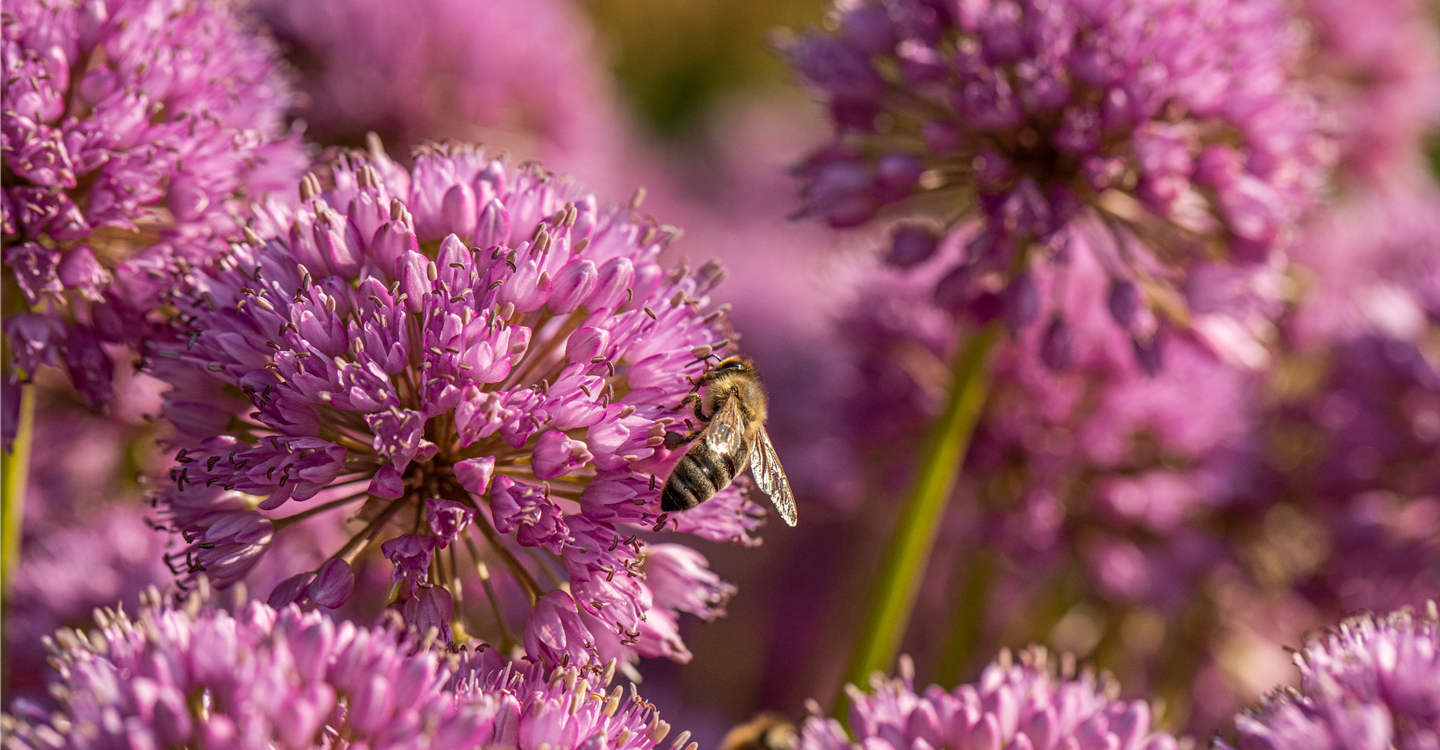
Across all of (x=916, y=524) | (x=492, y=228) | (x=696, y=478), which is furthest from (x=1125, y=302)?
(x=492, y=228)

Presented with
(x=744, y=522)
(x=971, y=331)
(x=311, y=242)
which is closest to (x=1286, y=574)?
(x=971, y=331)

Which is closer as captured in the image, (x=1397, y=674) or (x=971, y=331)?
(x=1397, y=674)

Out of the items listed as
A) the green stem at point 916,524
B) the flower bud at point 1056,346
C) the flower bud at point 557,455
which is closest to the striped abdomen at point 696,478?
the flower bud at point 557,455

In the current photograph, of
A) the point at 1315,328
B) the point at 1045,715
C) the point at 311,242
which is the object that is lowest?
the point at 1045,715

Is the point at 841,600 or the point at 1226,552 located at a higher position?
the point at 1226,552

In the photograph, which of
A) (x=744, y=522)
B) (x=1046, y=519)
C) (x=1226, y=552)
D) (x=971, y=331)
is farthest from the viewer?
(x=1226, y=552)

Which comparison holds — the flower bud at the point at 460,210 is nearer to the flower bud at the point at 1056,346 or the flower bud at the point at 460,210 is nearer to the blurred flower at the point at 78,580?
the blurred flower at the point at 78,580

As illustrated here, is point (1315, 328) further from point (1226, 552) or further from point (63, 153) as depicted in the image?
point (63, 153)
